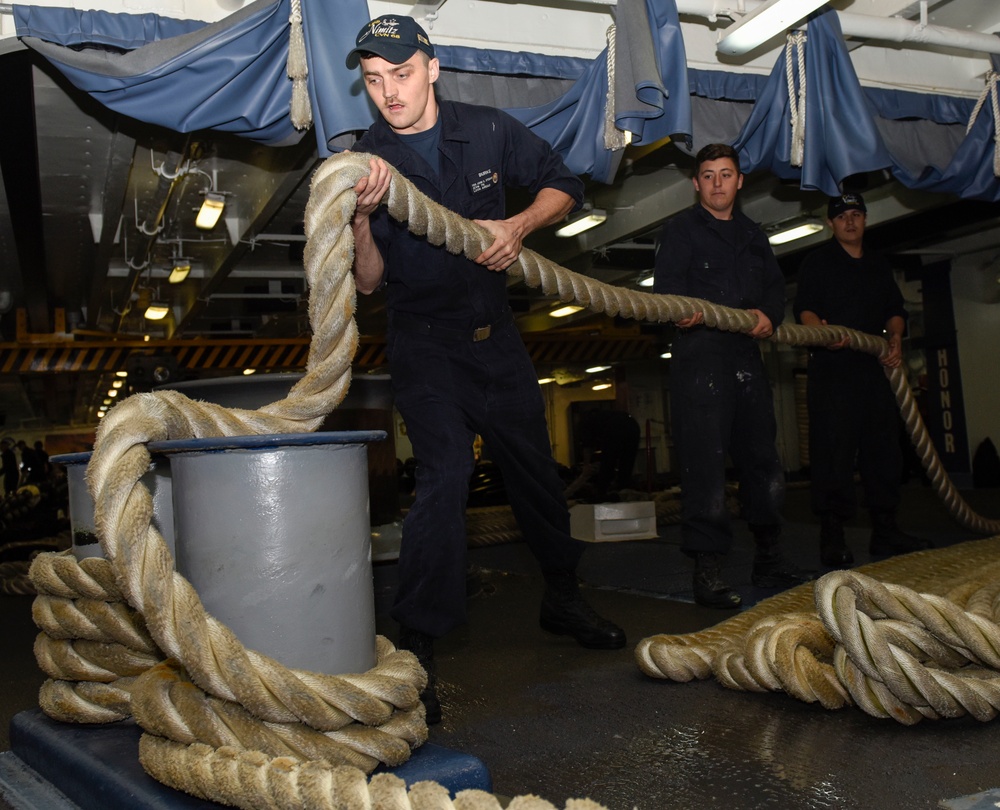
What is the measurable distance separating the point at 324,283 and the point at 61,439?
84.0 ft

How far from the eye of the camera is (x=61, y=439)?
81.4 ft

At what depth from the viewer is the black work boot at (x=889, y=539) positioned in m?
4.43

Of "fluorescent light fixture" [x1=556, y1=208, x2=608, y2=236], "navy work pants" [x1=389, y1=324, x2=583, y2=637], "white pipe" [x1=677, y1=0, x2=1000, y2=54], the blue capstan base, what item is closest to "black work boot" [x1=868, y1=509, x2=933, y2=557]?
"white pipe" [x1=677, y1=0, x2=1000, y2=54]

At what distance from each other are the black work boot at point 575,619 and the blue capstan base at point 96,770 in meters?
1.10

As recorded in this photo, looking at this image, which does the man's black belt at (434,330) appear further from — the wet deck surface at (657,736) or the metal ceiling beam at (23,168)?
the metal ceiling beam at (23,168)

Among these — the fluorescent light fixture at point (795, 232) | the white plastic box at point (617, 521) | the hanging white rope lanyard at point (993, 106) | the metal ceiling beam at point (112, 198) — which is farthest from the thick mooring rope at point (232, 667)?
the fluorescent light fixture at point (795, 232)

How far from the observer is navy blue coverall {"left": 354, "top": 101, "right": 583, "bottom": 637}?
86.5 inches

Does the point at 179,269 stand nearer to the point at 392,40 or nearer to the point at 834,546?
the point at 834,546

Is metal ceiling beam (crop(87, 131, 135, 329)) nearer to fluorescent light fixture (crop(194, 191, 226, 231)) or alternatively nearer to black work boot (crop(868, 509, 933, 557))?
fluorescent light fixture (crop(194, 191, 226, 231))

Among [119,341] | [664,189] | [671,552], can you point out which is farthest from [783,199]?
[119,341]

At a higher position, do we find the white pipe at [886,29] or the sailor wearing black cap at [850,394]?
the white pipe at [886,29]

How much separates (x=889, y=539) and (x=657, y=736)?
2.98 meters

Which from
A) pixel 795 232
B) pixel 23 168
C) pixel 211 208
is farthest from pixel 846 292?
pixel 23 168

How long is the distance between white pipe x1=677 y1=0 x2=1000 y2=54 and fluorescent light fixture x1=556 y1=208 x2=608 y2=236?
3.33m
